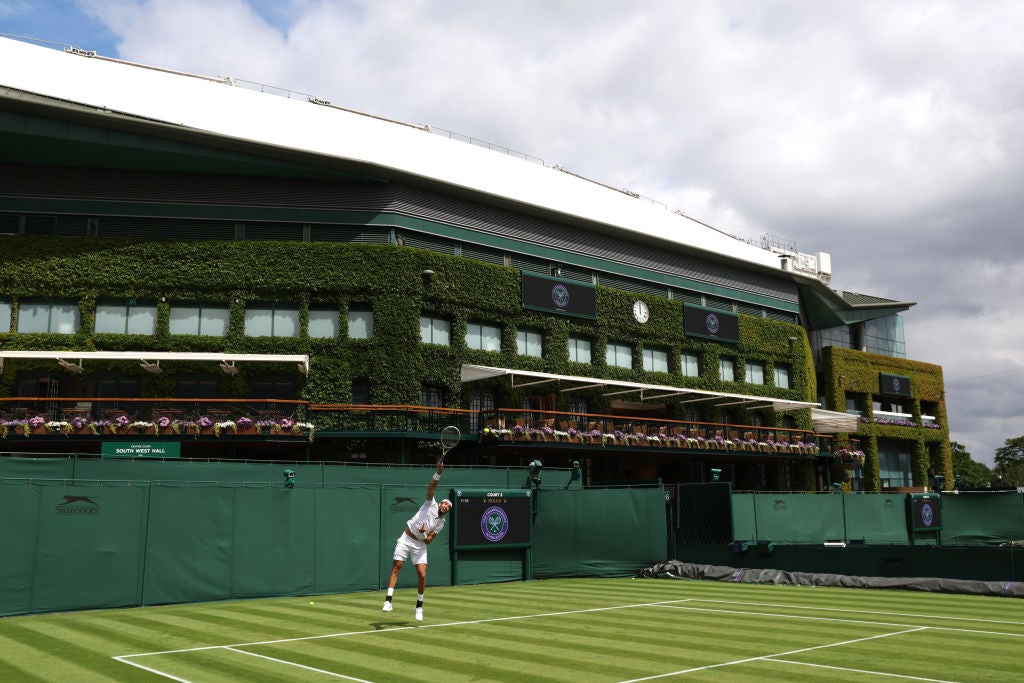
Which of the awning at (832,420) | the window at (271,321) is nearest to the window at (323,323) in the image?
the window at (271,321)

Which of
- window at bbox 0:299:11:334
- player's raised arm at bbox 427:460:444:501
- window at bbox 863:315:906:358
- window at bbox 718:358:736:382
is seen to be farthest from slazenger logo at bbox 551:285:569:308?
window at bbox 863:315:906:358

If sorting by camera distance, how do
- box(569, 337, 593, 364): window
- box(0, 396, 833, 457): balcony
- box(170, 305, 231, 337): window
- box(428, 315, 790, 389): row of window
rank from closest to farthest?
box(0, 396, 833, 457): balcony, box(170, 305, 231, 337): window, box(428, 315, 790, 389): row of window, box(569, 337, 593, 364): window

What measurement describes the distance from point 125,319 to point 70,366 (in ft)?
10.9

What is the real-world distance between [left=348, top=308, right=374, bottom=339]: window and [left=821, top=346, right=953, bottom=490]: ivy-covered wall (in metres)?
39.5

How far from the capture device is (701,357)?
176 ft

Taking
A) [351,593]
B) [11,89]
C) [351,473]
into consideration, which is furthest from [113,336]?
[351,593]

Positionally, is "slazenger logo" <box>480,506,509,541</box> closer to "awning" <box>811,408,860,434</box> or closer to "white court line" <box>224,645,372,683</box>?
"white court line" <box>224,645,372,683</box>

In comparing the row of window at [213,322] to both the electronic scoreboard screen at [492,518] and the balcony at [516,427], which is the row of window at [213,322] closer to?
the balcony at [516,427]

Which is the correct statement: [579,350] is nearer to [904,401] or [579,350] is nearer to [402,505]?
[402,505]

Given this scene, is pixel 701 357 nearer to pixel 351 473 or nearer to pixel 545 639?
pixel 351 473

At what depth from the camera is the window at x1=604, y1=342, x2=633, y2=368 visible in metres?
49.0

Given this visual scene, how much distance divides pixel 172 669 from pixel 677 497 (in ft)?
68.2

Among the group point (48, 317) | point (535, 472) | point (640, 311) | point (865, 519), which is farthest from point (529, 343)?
point (48, 317)

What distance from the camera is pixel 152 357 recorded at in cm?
3641
